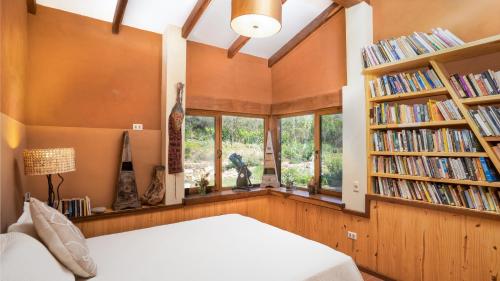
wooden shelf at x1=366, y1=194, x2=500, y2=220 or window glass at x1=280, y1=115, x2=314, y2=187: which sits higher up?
window glass at x1=280, y1=115, x2=314, y2=187

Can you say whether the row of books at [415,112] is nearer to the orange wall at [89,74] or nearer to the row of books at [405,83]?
the row of books at [405,83]

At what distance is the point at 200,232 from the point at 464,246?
217 centimetres

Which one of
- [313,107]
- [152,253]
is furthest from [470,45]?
[152,253]

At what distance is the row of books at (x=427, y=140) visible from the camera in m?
2.14

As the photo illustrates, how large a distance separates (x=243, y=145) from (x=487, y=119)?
9.70 feet

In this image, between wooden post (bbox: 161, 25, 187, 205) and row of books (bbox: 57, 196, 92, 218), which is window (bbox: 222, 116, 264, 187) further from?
row of books (bbox: 57, 196, 92, 218)

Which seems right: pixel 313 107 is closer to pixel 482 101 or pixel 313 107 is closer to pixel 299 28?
pixel 299 28

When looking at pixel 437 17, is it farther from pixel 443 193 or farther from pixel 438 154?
pixel 443 193

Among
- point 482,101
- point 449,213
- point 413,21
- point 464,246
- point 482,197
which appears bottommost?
point 464,246

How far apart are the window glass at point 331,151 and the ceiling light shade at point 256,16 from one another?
74.3 inches

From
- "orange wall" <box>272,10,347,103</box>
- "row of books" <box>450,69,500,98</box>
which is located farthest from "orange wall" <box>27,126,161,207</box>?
"row of books" <box>450,69,500,98</box>

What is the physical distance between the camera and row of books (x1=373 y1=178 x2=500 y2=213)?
205 centimetres

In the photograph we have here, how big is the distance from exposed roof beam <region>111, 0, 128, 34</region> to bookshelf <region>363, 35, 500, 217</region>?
2637 mm

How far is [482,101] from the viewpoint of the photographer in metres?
2.05
